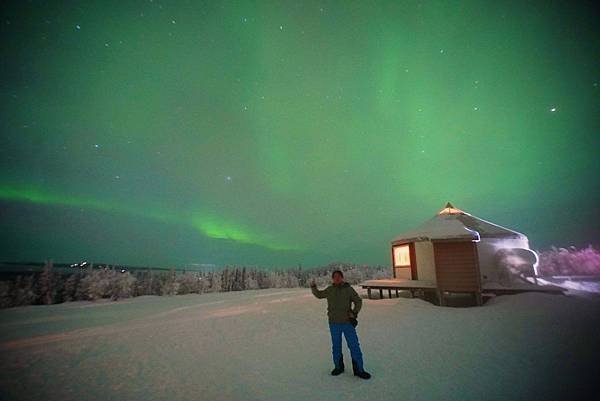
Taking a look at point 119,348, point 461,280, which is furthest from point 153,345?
point 461,280

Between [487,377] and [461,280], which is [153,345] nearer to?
[487,377]

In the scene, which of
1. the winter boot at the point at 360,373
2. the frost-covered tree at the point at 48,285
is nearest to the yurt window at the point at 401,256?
the winter boot at the point at 360,373

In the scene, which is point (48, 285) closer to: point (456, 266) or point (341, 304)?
point (341, 304)

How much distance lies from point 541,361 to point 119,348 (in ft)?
37.2

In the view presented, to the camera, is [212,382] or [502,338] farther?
[502,338]

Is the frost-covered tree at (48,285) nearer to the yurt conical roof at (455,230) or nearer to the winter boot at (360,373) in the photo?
the winter boot at (360,373)

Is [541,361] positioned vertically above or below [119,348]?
above

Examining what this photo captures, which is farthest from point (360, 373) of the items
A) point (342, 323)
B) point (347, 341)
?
point (342, 323)

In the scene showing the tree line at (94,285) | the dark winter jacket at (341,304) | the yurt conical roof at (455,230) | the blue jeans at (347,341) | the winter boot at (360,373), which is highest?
the yurt conical roof at (455,230)

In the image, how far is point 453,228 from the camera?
44.9ft

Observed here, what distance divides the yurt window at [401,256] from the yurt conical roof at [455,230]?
2.32 ft

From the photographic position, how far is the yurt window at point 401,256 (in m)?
16.5

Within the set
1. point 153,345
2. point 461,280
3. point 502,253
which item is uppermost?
point 502,253

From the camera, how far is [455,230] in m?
13.3
